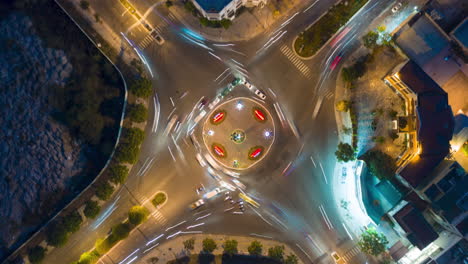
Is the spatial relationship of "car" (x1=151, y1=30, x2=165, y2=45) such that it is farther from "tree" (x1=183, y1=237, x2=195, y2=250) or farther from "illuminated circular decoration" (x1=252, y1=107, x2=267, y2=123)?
"tree" (x1=183, y1=237, x2=195, y2=250)

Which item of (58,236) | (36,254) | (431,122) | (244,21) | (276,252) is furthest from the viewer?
(244,21)

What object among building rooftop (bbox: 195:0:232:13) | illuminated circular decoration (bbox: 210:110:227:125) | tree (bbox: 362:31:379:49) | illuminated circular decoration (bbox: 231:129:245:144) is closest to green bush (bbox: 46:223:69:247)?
illuminated circular decoration (bbox: 210:110:227:125)

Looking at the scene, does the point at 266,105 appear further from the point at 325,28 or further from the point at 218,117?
the point at 325,28

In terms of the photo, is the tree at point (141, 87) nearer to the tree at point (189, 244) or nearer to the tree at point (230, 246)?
the tree at point (189, 244)

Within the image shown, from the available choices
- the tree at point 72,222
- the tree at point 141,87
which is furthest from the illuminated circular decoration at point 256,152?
the tree at point 72,222

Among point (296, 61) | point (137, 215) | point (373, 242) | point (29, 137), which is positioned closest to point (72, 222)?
point (137, 215)

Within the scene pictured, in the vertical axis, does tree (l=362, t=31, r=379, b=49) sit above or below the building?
below

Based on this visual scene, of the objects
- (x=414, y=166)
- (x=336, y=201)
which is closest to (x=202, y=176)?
(x=336, y=201)
